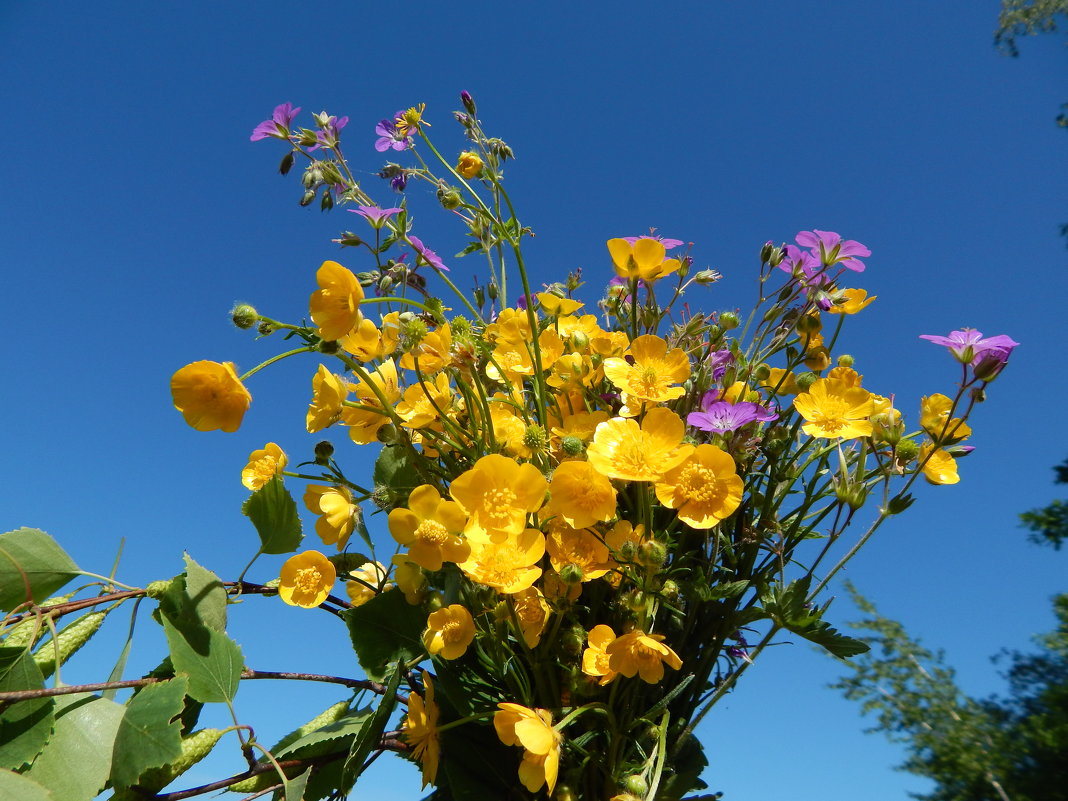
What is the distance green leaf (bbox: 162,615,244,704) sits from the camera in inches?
20.2

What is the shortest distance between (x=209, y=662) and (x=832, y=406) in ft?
1.79

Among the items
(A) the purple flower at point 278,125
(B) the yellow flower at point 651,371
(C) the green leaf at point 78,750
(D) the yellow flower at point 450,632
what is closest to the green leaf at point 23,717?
(C) the green leaf at point 78,750

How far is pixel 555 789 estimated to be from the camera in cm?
53

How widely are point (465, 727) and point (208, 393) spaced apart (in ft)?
1.12

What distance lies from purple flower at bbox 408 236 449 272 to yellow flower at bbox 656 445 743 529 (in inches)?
15.2

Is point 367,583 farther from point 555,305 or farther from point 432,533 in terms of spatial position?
point 555,305

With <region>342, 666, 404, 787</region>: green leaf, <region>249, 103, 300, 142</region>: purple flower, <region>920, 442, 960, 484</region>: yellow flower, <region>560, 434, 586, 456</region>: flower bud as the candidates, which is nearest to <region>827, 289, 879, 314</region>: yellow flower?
<region>920, 442, 960, 484</region>: yellow flower

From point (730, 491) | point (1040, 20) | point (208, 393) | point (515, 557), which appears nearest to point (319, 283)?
point (208, 393)

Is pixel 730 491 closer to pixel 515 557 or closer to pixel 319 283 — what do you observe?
pixel 515 557

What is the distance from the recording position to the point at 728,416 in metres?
0.56

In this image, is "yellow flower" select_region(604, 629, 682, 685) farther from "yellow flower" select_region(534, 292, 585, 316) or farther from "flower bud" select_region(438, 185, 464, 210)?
"flower bud" select_region(438, 185, 464, 210)

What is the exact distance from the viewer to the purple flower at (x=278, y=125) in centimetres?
81

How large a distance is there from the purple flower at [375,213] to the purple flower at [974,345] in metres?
0.53

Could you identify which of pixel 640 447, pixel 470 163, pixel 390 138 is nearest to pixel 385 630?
pixel 640 447
